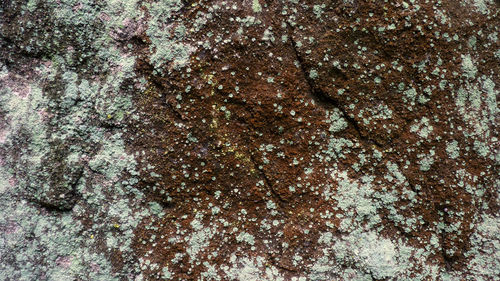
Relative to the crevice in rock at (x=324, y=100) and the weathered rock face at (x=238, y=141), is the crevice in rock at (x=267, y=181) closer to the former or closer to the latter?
the weathered rock face at (x=238, y=141)

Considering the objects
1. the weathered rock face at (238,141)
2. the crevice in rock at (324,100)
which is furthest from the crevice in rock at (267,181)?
the crevice in rock at (324,100)

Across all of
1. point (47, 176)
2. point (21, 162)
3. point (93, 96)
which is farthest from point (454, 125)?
point (21, 162)

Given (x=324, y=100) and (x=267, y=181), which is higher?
(x=324, y=100)

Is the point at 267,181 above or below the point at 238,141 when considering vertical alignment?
below

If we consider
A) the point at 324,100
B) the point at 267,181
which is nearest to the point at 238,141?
the point at 267,181

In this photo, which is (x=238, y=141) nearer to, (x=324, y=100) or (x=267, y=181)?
(x=267, y=181)

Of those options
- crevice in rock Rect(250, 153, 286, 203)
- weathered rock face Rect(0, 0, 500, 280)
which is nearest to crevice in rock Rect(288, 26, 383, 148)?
weathered rock face Rect(0, 0, 500, 280)

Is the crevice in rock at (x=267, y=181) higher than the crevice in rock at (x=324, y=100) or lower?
lower

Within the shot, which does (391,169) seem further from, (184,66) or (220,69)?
(184,66)
